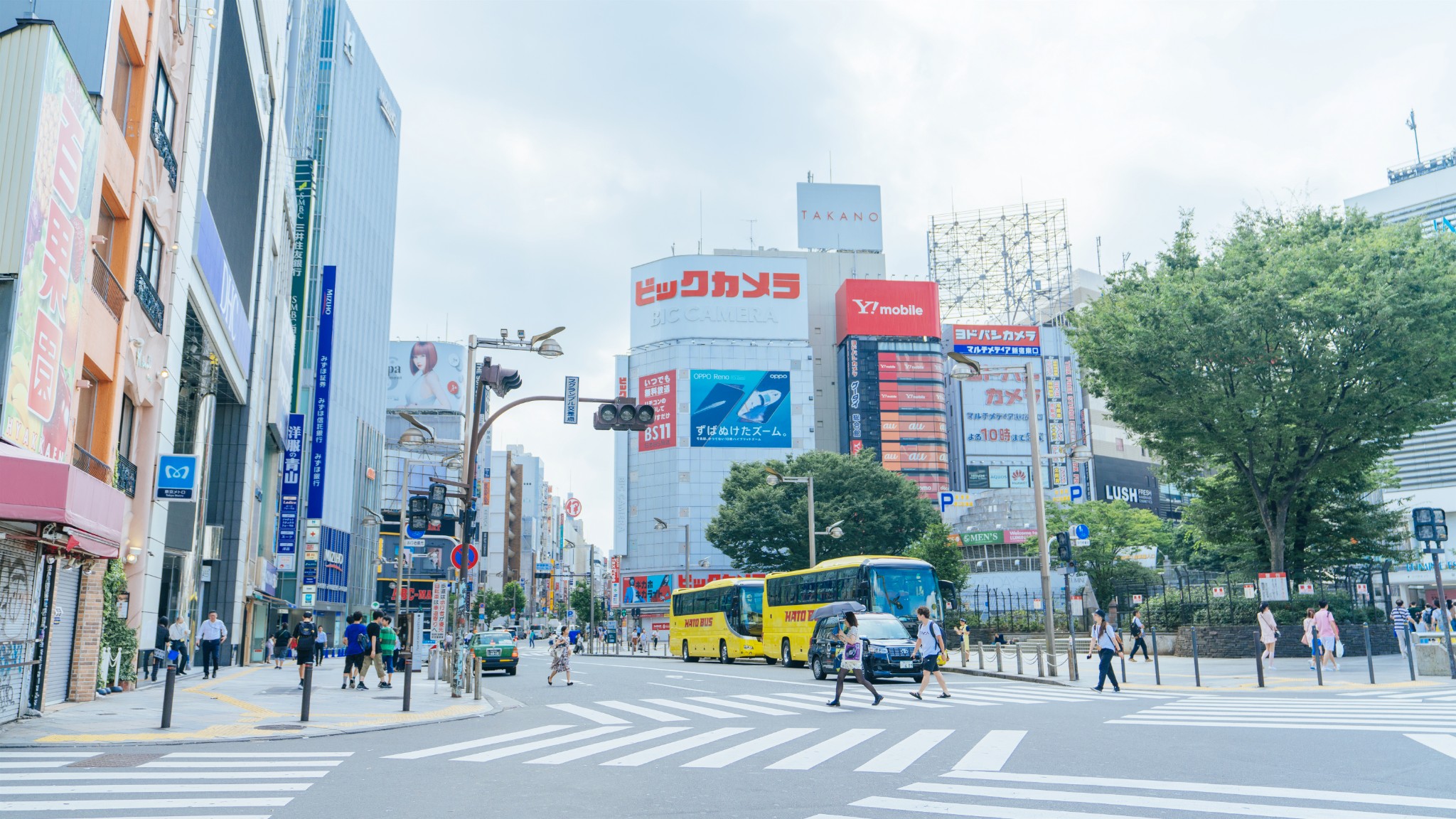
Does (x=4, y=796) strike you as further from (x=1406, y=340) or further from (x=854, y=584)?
(x=1406, y=340)

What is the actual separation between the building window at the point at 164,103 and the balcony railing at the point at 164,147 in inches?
2.1

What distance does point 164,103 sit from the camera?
861 inches

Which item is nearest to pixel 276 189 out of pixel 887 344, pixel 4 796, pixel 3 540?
pixel 3 540

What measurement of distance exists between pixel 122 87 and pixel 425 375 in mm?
92976

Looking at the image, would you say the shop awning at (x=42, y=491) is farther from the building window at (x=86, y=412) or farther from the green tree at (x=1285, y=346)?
the green tree at (x=1285, y=346)

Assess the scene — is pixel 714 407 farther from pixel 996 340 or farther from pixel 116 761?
pixel 116 761

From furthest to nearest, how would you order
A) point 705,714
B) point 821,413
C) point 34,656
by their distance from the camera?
point 821,413, point 705,714, point 34,656

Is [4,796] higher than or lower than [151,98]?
lower

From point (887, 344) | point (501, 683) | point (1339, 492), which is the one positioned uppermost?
point (887, 344)

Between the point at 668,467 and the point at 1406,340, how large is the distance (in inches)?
2863

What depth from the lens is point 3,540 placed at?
1311 cm

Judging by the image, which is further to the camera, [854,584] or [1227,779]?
[854,584]

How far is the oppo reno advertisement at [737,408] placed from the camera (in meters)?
94.1

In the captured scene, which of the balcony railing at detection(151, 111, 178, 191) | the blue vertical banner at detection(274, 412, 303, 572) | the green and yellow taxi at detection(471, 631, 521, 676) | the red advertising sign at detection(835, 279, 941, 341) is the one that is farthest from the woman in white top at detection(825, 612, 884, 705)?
the red advertising sign at detection(835, 279, 941, 341)
